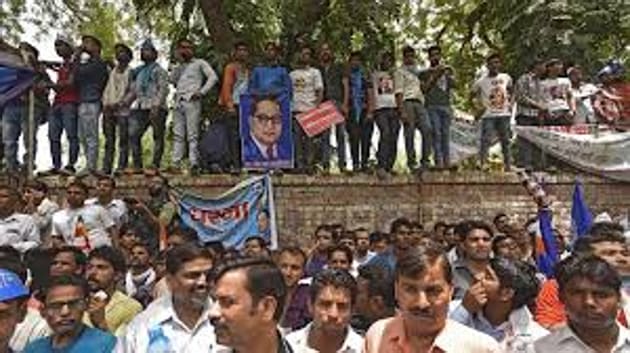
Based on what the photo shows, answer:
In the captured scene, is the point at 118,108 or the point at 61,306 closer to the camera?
the point at 61,306

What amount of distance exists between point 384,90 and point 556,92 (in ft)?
7.37

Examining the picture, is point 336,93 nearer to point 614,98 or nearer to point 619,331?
point 614,98

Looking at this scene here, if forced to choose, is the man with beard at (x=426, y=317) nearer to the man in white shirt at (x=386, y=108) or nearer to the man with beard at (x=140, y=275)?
the man with beard at (x=140, y=275)

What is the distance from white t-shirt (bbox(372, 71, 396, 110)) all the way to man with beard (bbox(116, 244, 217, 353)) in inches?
291

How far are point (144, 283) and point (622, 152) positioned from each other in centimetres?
808

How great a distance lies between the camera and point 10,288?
159 inches

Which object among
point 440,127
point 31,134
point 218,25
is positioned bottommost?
point 440,127

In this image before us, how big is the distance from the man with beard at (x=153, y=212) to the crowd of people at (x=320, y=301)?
943 mm

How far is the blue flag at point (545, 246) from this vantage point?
24.8ft

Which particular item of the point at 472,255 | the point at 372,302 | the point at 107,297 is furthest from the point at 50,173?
the point at 372,302

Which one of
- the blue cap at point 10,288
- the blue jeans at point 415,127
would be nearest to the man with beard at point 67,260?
the blue cap at point 10,288

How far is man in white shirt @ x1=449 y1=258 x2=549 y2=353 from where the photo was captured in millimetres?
4473

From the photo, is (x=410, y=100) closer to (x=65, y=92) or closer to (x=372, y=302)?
(x=65, y=92)

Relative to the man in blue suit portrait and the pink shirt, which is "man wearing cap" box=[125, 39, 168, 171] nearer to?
the man in blue suit portrait
